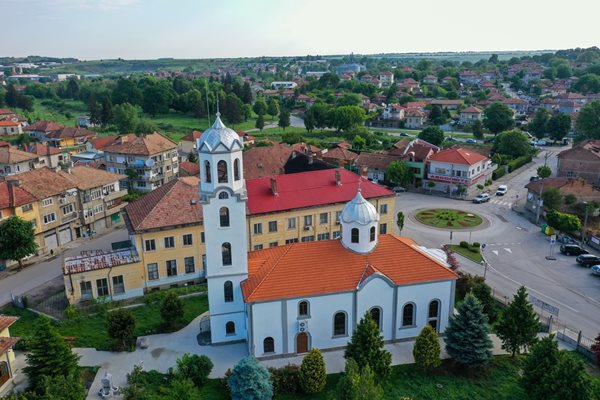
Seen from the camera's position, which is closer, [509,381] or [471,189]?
[509,381]

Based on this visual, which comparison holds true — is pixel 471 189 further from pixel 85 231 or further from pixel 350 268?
pixel 85 231

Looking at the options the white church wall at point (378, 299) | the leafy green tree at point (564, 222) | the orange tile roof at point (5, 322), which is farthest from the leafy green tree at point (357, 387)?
the leafy green tree at point (564, 222)

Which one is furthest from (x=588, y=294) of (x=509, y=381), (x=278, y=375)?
(x=278, y=375)

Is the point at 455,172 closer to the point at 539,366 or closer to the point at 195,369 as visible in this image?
the point at 539,366

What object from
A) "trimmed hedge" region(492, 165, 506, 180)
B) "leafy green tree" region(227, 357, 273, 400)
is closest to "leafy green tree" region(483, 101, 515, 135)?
"trimmed hedge" region(492, 165, 506, 180)

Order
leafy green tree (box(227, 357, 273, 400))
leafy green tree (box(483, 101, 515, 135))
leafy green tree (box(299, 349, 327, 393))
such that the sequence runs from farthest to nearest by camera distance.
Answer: leafy green tree (box(483, 101, 515, 135)) < leafy green tree (box(299, 349, 327, 393)) < leafy green tree (box(227, 357, 273, 400))

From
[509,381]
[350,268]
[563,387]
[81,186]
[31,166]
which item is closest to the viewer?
[563,387]

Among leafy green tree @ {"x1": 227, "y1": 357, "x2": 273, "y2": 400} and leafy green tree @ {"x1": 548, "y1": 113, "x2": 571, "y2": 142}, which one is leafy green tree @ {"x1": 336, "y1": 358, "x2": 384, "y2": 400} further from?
leafy green tree @ {"x1": 548, "y1": 113, "x2": 571, "y2": 142}
